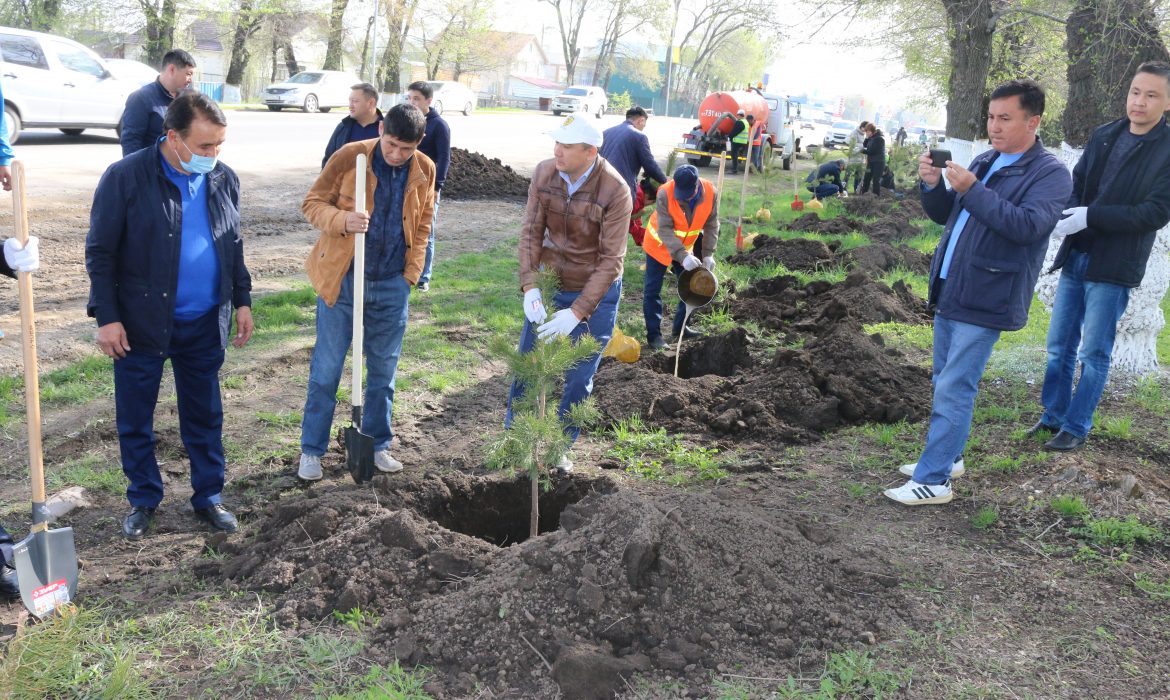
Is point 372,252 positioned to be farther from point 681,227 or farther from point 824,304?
point 824,304

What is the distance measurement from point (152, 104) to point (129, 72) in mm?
11867

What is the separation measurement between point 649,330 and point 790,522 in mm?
3540

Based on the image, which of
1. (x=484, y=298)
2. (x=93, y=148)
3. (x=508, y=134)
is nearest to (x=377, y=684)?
(x=484, y=298)

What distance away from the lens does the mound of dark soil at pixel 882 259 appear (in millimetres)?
10766

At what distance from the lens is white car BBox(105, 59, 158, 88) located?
50.9 ft

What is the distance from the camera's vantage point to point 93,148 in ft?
47.3

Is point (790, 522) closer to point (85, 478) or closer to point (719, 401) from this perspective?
point (719, 401)

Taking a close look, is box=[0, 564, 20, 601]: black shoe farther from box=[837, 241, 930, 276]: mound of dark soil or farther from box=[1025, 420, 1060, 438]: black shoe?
box=[837, 241, 930, 276]: mound of dark soil

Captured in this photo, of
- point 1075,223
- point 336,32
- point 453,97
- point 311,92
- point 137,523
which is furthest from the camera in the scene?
point 336,32

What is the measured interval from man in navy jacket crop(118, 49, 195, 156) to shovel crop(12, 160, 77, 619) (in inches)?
115

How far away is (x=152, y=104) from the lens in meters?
5.85

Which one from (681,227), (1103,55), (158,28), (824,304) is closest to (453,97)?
(158,28)

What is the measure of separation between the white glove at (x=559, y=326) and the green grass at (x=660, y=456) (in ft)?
3.65

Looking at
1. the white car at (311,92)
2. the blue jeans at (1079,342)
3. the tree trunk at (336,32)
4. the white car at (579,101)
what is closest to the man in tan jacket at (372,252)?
the blue jeans at (1079,342)
